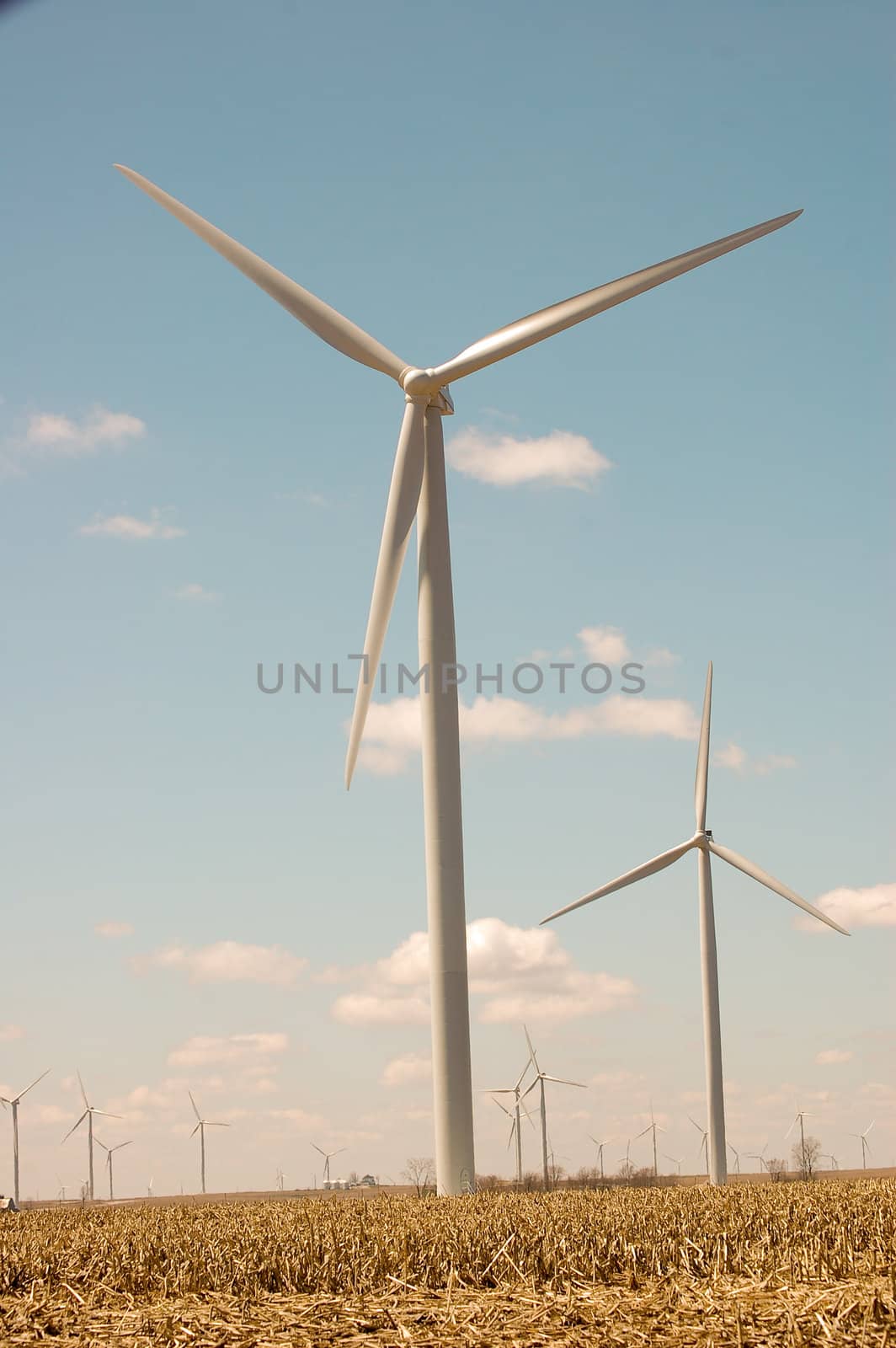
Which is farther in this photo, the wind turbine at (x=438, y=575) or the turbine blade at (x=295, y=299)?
the turbine blade at (x=295, y=299)

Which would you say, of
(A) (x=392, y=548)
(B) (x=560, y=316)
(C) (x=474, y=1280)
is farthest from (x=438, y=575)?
(C) (x=474, y=1280)

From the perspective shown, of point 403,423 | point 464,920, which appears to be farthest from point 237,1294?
point 403,423

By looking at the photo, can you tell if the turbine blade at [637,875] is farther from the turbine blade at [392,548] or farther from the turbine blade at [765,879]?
the turbine blade at [392,548]

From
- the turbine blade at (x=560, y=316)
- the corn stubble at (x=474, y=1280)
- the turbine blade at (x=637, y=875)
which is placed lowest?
the corn stubble at (x=474, y=1280)

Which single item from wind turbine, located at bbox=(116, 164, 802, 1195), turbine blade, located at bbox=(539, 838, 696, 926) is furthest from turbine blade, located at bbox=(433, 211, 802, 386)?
turbine blade, located at bbox=(539, 838, 696, 926)

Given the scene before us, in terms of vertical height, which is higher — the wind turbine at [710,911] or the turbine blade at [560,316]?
the turbine blade at [560,316]

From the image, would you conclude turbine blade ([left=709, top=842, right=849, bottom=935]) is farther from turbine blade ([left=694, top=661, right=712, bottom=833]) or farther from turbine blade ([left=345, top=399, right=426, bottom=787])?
turbine blade ([left=345, top=399, right=426, bottom=787])

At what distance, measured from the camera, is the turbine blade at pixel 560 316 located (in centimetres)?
2908

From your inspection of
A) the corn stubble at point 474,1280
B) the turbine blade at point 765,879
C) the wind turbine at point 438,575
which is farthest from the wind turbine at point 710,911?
the corn stubble at point 474,1280

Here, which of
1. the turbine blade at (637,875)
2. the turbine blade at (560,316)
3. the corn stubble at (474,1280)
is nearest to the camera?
the corn stubble at (474,1280)

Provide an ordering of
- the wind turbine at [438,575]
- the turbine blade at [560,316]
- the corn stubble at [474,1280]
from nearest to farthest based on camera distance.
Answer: the corn stubble at [474,1280] < the wind turbine at [438,575] < the turbine blade at [560,316]

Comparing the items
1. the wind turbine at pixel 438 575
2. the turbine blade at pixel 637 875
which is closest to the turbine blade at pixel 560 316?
the wind turbine at pixel 438 575

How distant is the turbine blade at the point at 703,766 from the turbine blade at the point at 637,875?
1.17 m

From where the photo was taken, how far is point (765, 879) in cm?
4559
